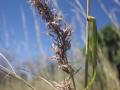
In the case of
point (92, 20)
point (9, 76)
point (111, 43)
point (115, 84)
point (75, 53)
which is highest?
point (92, 20)

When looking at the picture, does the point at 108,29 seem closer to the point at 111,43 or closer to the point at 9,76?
the point at 111,43

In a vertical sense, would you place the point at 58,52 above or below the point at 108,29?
above

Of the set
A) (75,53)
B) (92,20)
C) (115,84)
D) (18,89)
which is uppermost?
(92,20)

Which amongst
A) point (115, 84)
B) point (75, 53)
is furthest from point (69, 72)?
point (75, 53)

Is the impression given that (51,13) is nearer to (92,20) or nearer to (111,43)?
(92,20)

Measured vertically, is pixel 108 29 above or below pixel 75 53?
below

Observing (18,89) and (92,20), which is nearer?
(92,20)

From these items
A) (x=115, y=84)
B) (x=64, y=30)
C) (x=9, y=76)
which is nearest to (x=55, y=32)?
(x=64, y=30)

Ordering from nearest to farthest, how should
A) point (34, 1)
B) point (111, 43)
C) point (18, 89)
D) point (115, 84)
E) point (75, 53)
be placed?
point (34, 1), point (115, 84), point (75, 53), point (18, 89), point (111, 43)

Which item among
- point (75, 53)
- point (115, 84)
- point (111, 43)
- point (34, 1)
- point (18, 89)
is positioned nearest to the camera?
point (34, 1)
